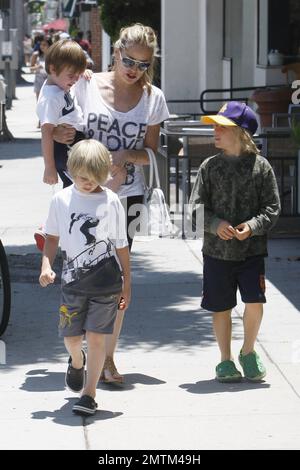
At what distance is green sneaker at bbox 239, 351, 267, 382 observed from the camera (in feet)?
22.4

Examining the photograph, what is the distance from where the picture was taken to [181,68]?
78.0 feet

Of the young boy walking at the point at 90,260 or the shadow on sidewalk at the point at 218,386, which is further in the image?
the shadow on sidewalk at the point at 218,386

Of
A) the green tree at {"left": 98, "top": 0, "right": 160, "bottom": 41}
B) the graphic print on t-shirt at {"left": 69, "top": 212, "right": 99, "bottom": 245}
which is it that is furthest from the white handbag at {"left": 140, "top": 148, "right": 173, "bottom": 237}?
the green tree at {"left": 98, "top": 0, "right": 160, "bottom": 41}

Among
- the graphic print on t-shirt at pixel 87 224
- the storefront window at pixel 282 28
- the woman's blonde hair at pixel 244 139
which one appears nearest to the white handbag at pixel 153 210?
the woman's blonde hair at pixel 244 139

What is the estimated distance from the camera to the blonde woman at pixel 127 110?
22.4ft

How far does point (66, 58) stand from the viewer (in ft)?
22.7

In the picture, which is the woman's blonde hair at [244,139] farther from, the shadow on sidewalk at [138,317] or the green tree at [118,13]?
the green tree at [118,13]

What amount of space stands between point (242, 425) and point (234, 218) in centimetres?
124

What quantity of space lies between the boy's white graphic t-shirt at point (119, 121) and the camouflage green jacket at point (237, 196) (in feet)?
1.47

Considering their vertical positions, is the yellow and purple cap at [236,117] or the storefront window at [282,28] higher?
the yellow and purple cap at [236,117]

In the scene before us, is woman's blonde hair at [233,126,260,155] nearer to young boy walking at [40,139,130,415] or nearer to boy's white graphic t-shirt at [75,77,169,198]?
boy's white graphic t-shirt at [75,77,169,198]

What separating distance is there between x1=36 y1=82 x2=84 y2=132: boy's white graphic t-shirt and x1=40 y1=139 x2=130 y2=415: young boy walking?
0.75 m

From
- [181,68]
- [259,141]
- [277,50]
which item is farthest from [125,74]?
[181,68]

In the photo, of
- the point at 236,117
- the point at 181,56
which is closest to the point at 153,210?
the point at 236,117
